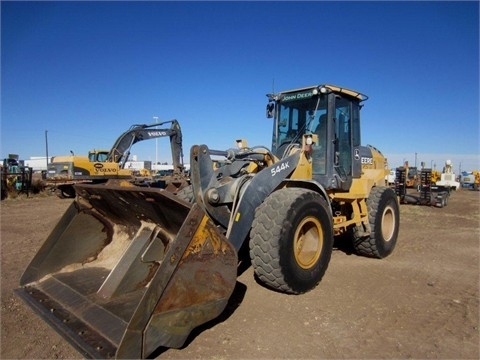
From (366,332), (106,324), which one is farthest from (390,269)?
(106,324)

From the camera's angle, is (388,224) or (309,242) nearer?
(309,242)

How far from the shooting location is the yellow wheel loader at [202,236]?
3.07m

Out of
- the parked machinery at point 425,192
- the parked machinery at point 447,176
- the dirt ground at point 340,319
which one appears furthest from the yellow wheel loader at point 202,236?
the parked machinery at point 447,176

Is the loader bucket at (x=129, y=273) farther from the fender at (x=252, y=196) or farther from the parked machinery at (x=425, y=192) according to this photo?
the parked machinery at (x=425, y=192)

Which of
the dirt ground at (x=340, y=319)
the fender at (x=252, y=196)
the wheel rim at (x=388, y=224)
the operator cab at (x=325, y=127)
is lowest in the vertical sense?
the dirt ground at (x=340, y=319)

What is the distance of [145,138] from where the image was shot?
734 inches

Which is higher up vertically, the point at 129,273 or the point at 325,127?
the point at 325,127

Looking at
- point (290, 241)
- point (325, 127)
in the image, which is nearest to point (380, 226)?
point (325, 127)

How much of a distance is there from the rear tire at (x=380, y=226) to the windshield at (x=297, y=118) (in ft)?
5.40

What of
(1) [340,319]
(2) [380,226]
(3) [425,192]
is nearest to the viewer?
(1) [340,319]

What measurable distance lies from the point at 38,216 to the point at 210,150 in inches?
407

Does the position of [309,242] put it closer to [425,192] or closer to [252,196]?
[252,196]

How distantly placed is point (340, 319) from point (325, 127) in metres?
3.12

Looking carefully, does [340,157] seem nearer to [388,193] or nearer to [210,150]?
[388,193]
